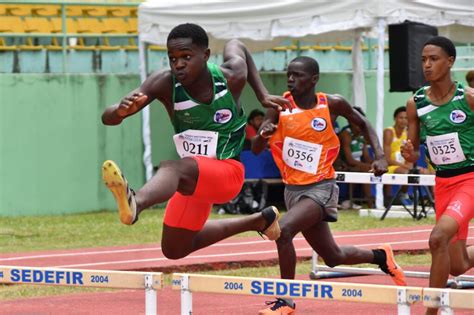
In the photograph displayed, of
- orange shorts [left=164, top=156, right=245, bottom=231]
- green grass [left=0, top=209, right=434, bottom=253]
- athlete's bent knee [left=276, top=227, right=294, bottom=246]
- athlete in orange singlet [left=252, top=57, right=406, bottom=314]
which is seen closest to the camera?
orange shorts [left=164, top=156, right=245, bottom=231]

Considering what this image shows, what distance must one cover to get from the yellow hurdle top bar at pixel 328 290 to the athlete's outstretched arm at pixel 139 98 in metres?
1.13

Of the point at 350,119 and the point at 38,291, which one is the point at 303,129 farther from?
the point at 38,291

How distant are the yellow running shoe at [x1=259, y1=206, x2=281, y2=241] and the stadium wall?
1072cm

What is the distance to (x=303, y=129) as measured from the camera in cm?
1055

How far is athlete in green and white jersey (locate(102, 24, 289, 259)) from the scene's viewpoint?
8.26m

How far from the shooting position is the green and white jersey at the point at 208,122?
8617 mm

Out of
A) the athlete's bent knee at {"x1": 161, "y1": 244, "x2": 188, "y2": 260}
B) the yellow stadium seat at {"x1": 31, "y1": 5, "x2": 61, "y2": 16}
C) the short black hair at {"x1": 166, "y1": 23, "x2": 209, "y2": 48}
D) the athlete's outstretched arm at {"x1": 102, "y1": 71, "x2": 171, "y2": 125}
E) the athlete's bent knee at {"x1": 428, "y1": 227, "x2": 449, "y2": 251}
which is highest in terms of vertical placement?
the yellow stadium seat at {"x1": 31, "y1": 5, "x2": 61, "y2": 16}

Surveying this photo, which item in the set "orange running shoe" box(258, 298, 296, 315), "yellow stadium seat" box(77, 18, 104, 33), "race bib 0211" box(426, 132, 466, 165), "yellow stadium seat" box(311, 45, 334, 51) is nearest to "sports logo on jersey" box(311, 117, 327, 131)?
"race bib 0211" box(426, 132, 466, 165)

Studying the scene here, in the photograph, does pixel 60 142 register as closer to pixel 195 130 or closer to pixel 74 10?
pixel 74 10

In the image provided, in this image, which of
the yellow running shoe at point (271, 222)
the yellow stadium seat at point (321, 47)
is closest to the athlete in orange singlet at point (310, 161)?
the yellow running shoe at point (271, 222)

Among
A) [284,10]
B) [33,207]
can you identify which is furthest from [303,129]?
[33,207]

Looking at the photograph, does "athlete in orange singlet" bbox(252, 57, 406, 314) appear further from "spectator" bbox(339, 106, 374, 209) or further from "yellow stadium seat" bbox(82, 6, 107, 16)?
"yellow stadium seat" bbox(82, 6, 107, 16)

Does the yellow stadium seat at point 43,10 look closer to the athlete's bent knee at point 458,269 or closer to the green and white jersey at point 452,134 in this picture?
the green and white jersey at point 452,134

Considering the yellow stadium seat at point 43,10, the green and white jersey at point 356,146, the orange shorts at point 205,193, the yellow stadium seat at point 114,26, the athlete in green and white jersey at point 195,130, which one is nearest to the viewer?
the athlete in green and white jersey at point 195,130
